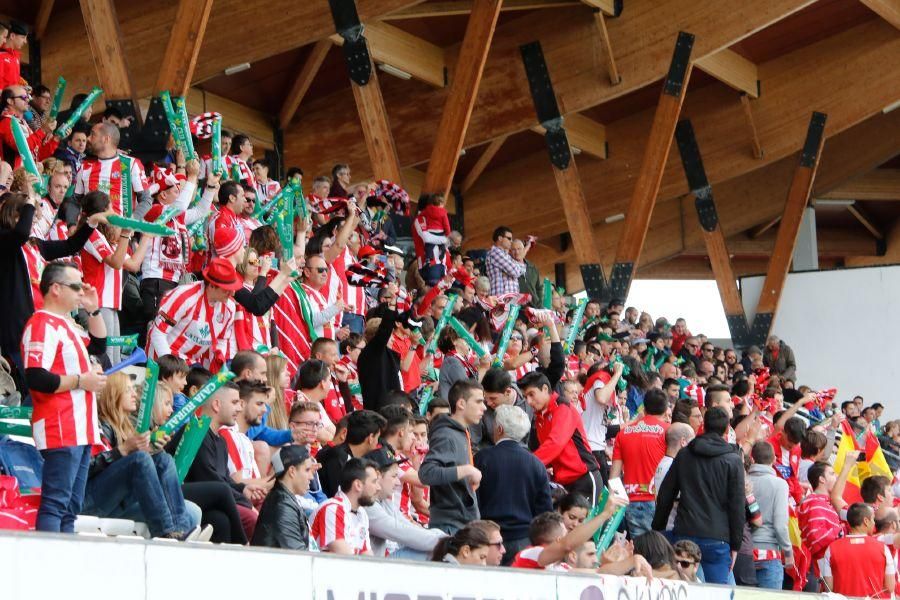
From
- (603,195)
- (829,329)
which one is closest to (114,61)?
(603,195)

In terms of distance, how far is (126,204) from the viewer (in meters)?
9.52

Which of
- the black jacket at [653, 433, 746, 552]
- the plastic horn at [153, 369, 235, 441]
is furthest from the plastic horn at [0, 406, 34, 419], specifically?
the black jacket at [653, 433, 746, 552]

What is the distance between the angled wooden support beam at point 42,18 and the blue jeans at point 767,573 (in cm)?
869

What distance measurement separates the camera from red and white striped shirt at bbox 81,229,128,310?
8.27 meters

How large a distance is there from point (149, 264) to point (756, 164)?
13675 millimetres

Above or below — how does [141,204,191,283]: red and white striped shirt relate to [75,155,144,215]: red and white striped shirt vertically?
below

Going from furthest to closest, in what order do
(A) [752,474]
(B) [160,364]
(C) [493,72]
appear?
Answer: (C) [493,72] → (A) [752,474] → (B) [160,364]

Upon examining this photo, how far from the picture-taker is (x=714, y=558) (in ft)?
26.3

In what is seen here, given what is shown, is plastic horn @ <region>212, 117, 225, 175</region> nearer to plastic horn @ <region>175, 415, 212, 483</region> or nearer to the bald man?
the bald man

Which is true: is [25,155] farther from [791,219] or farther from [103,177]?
[791,219]

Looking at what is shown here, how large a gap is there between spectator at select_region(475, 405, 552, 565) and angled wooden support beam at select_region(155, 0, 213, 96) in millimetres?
6058

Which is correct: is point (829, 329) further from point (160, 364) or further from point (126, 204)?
point (160, 364)

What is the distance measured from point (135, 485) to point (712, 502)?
3.67 m

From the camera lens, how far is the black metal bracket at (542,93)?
17.9 meters
